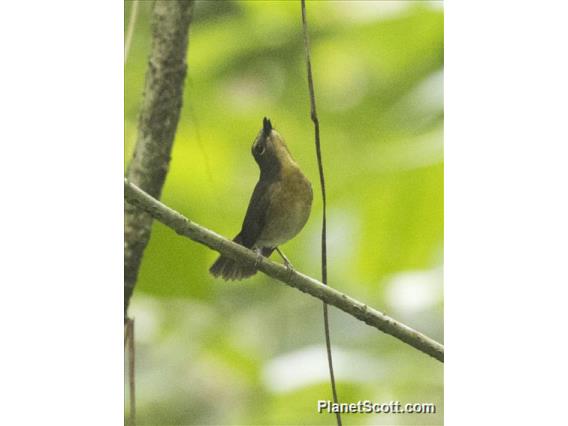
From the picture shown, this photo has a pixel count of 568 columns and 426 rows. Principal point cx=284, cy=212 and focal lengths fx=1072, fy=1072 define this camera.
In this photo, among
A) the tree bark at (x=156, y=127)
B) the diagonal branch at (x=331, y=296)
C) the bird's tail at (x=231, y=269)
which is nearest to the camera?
the diagonal branch at (x=331, y=296)

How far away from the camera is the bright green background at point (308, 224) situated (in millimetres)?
2000

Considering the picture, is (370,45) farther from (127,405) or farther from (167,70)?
(127,405)

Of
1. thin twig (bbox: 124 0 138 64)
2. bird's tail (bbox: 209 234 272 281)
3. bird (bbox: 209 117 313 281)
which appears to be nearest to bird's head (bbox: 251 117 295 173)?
bird (bbox: 209 117 313 281)

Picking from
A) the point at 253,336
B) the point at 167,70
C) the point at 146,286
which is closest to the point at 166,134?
the point at 167,70

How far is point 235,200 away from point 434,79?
0.45m

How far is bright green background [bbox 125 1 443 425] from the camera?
200 centimetres

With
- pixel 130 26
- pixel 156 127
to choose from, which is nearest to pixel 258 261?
pixel 156 127

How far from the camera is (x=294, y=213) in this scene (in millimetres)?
1990

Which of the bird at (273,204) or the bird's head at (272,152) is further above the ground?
the bird's head at (272,152)

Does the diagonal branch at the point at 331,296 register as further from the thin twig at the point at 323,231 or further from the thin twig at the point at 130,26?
the thin twig at the point at 130,26

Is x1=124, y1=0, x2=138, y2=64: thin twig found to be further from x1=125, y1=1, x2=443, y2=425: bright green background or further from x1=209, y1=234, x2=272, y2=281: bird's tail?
x1=209, y1=234, x2=272, y2=281: bird's tail

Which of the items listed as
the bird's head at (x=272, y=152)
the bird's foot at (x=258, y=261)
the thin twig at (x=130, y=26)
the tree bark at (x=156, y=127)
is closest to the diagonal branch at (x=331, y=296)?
the bird's foot at (x=258, y=261)

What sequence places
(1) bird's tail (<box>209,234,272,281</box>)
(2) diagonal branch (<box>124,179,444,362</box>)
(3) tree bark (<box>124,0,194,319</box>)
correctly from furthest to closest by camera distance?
(3) tree bark (<box>124,0,194,319</box>) → (1) bird's tail (<box>209,234,272,281</box>) → (2) diagonal branch (<box>124,179,444,362</box>)

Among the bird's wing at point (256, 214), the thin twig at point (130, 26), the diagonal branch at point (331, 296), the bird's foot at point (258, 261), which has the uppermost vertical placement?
the thin twig at point (130, 26)
